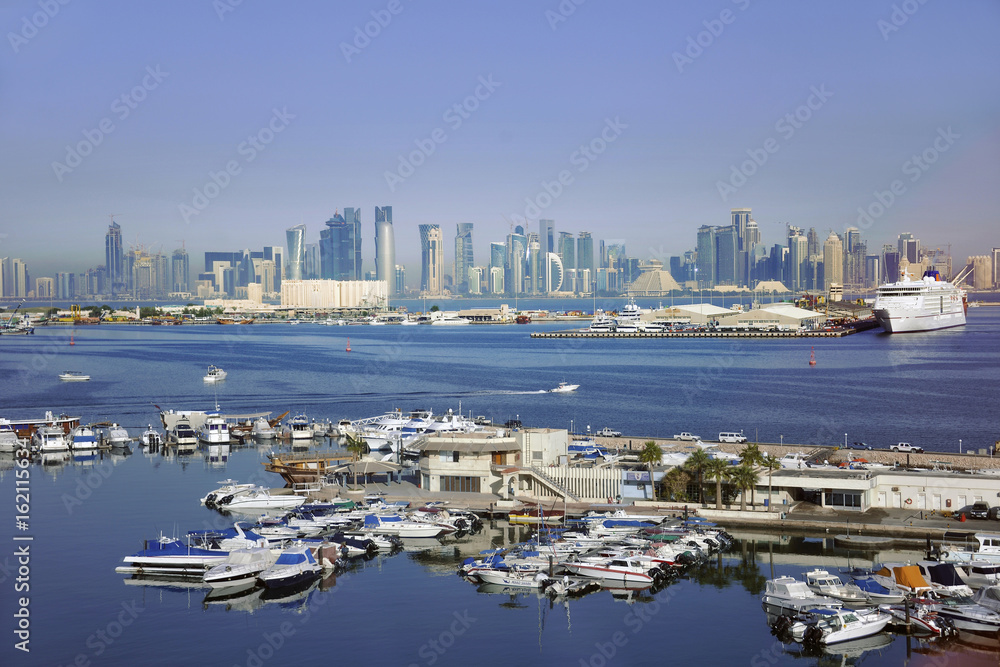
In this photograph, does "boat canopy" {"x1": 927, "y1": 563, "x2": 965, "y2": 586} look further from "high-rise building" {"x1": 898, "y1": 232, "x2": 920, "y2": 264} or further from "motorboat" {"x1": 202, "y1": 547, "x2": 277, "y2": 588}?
"high-rise building" {"x1": 898, "y1": 232, "x2": 920, "y2": 264}

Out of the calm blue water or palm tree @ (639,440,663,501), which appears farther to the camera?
palm tree @ (639,440,663,501)

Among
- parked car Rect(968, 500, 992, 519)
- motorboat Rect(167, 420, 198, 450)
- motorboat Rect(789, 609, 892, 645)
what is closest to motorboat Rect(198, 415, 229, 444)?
motorboat Rect(167, 420, 198, 450)

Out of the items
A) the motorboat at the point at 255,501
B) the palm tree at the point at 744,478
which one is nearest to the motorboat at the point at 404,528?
the motorboat at the point at 255,501

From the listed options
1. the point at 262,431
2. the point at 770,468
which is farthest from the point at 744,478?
the point at 262,431

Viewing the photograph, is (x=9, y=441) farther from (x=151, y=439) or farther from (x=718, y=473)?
(x=718, y=473)

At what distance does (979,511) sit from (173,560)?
44.2 ft

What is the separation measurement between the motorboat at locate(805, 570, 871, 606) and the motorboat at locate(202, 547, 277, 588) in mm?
7808

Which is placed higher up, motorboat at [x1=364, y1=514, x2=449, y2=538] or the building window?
the building window

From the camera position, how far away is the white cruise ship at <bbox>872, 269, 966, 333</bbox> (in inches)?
3199

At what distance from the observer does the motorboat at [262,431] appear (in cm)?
3027

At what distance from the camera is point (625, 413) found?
36312 mm

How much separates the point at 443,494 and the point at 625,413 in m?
17.6

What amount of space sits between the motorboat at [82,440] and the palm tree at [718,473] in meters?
17.9

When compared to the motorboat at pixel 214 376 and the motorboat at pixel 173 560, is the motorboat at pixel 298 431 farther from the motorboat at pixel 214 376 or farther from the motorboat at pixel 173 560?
the motorboat at pixel 214 376
